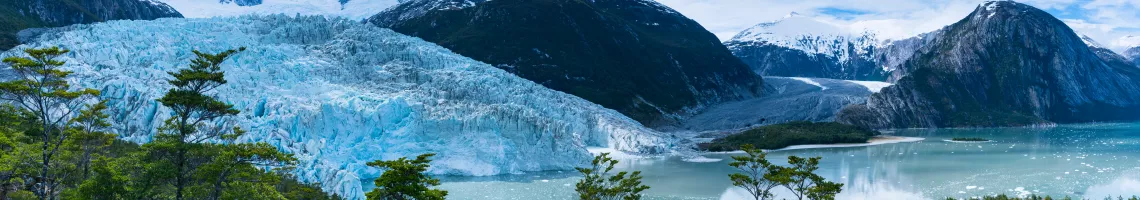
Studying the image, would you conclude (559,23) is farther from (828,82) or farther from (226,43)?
(226,43)

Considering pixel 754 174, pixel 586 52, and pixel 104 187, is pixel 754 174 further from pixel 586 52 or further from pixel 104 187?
pixel 586 52

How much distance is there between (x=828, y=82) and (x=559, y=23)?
68799 mm

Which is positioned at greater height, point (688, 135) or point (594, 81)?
point (594, 81)

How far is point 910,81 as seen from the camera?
140250mm

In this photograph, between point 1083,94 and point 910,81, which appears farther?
point 1083,94

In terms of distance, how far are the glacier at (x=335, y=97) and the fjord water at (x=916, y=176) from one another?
294cm

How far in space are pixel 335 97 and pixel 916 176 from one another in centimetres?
3738

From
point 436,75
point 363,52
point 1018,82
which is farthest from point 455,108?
point 1018,82

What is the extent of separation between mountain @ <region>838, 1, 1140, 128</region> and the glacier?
309ft

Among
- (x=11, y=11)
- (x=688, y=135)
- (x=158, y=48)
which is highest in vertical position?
(x=11, y=11)

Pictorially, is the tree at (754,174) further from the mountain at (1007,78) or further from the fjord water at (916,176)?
the mountain at (1007,78)

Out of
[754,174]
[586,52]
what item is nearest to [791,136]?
[754,174]

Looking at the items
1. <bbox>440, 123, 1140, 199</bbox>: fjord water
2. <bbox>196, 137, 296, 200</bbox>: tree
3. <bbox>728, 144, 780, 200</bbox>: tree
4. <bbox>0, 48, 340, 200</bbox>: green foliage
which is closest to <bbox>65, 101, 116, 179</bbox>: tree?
<bbox>0, 48, 340, 200</bbox>: green foliage

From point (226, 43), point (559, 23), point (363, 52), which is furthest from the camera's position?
point (559, 23)
